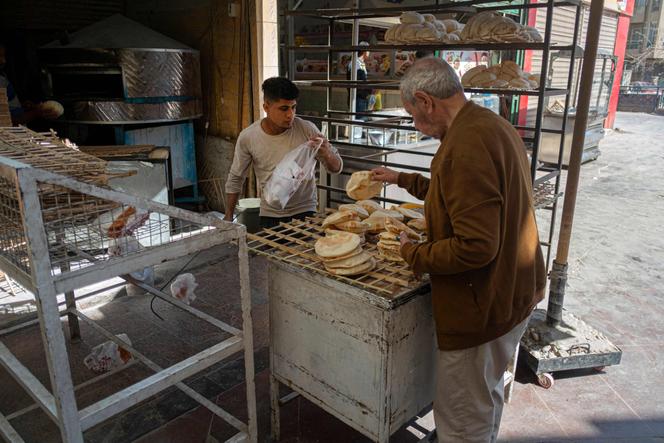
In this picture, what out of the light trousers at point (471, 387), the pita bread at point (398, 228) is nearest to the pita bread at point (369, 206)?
the pita bread at point (398, 228)

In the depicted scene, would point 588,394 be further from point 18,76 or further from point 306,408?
point 18,76

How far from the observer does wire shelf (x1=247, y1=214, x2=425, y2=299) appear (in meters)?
2.07

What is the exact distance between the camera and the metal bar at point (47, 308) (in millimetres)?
1516

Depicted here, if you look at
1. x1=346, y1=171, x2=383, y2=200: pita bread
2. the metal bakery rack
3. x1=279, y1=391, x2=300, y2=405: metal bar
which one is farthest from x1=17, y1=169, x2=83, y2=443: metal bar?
the metal bakery rack

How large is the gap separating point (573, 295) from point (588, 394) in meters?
1.58

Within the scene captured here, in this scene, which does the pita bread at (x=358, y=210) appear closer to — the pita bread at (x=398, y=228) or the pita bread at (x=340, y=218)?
the pita bread at (x=340, y=218)

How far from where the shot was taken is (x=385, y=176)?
274 centimetres

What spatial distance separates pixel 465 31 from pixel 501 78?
47cm

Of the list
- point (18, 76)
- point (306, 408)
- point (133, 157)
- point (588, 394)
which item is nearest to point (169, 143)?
point (133, 157)

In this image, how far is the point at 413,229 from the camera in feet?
8.10

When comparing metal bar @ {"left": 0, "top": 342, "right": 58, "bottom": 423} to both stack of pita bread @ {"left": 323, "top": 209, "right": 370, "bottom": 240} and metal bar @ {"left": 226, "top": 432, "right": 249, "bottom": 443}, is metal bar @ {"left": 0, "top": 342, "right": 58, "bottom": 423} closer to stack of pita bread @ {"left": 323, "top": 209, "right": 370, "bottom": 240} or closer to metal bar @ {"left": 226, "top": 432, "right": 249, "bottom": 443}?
metal bar @ {"left": 226, "top": 432, "right": 249, "bottom": 443}

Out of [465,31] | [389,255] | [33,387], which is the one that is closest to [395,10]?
[465,31]

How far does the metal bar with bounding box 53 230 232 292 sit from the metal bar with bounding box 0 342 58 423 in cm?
51

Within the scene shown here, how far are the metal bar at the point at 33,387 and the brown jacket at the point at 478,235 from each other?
147cm
